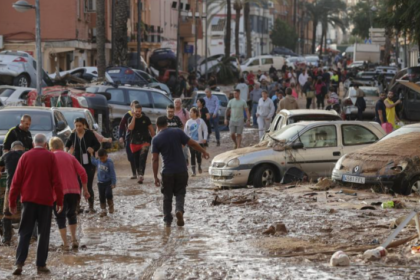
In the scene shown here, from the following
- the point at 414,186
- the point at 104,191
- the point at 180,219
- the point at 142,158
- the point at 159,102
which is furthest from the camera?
the point at 159,102

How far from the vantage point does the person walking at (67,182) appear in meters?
12.8

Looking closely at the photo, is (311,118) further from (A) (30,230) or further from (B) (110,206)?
(A) (30,230)

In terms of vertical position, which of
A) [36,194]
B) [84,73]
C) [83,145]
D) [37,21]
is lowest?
[84,73]

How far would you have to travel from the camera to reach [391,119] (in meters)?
28.5

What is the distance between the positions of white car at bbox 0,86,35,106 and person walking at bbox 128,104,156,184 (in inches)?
449

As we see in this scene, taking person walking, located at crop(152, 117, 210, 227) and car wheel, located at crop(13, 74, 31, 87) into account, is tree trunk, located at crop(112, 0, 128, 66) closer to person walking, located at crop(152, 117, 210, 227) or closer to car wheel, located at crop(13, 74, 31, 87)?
car wheel, located at crop(13, 74, 31, 87)

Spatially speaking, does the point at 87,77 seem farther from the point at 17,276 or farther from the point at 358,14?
the point at 358,14

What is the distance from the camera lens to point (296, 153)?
1995 cm

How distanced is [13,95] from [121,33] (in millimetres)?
11125

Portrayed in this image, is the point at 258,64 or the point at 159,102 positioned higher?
the point at 159,102

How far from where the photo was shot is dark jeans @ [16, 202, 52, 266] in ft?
36.8

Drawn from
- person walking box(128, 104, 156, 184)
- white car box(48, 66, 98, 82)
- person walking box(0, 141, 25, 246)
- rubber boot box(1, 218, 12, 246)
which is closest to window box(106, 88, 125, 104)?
person walking box(128, 104, 156, 184)

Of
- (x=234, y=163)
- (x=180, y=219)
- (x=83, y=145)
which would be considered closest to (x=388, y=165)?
(x=234, y=163)

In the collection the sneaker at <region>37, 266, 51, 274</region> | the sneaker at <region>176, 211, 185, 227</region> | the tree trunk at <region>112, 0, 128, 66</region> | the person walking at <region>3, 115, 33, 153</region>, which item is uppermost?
the tree trunk at <region>112, 0, 128, 66</region>
